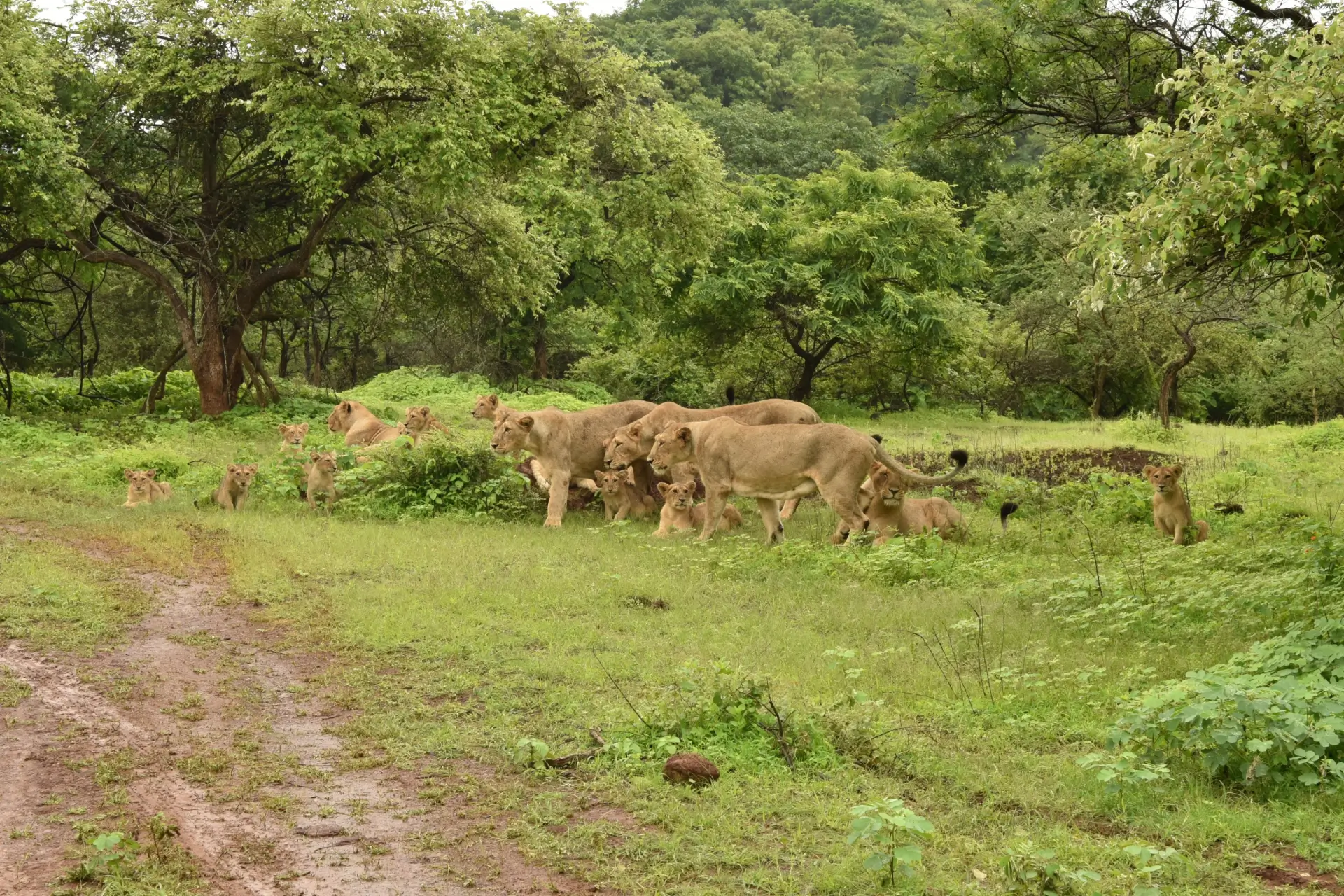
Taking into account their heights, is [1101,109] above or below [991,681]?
above

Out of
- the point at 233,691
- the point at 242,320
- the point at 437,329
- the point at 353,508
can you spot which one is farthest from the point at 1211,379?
the point at 233,691

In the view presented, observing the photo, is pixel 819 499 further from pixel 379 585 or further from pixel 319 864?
pixel 319 864

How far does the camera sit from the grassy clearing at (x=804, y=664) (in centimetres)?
608

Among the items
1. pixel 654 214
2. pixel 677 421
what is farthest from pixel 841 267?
pixel 677 421

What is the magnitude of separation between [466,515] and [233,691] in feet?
25.8

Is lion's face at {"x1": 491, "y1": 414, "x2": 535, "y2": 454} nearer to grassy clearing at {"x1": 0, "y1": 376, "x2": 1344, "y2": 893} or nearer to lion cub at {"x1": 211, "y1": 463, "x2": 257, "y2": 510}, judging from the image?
grassy clearing at {"x1": 0, "y1": 376, "x2": 1344, "y2": 893}

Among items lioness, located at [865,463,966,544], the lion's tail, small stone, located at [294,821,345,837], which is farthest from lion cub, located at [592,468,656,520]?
small stone, located at [294,821,345,837]

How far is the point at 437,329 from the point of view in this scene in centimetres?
4803

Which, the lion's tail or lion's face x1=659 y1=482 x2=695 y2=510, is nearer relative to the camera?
the lion's tail

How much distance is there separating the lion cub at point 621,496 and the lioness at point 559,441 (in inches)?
9.0

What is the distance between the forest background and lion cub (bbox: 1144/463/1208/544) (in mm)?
2142

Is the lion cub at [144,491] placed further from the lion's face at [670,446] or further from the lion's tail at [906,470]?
the lion's tail at [906,470]

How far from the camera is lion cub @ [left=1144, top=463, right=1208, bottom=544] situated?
14547 millimetres

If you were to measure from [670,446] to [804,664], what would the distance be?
22.3ft
